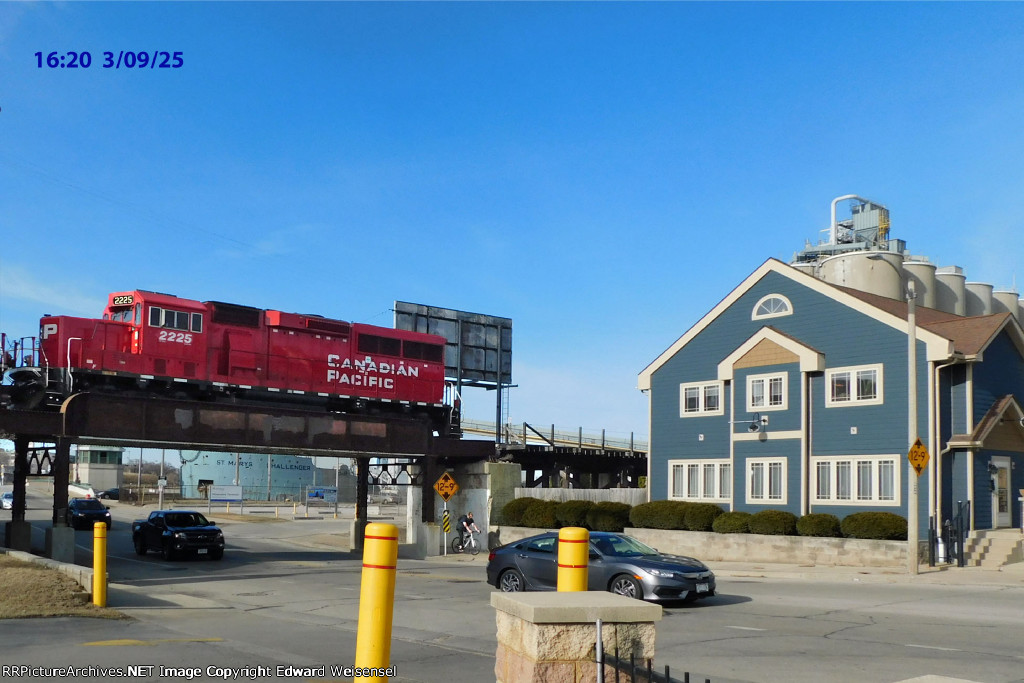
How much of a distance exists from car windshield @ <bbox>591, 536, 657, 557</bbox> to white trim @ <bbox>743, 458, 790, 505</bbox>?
16.8 metres

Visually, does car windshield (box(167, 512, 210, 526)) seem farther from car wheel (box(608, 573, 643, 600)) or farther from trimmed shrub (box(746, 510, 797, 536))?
car wheel (box(608, 573, 643, 600))

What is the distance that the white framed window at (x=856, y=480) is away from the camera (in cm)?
3250

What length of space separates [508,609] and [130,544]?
127ft

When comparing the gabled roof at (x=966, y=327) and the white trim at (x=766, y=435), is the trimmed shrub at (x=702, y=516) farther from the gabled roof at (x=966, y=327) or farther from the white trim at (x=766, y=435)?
the gabled roof at (x=966, y=327)

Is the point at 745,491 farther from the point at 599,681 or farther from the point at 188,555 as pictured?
the point at 599,681

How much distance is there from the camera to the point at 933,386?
31719 millimetres

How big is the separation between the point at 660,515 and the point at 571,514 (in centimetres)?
406

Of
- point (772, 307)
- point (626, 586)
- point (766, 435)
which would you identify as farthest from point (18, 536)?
point (772, 307)

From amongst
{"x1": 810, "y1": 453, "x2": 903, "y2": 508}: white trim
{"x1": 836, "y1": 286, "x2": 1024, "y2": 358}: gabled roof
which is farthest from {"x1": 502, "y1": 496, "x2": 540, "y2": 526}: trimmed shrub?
{"x1": 836, "y1": 286, "x2": 1024, "y2": 358}: gabled roof

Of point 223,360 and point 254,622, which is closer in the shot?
point 254,622

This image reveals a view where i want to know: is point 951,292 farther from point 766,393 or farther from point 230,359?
point 230,359

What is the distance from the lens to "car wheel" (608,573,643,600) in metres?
18.7

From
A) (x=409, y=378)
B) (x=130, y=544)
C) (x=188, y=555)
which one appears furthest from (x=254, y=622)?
(x=130, y=544)

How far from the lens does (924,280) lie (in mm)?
49656
